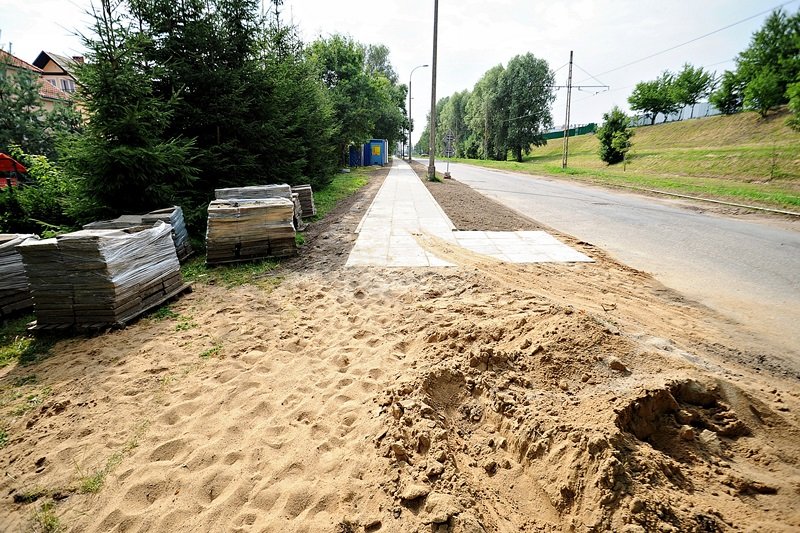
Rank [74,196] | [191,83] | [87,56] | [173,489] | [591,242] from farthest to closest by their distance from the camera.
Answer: [191,83] < [591,242] < [74,196] < [87,56] < [173,489]

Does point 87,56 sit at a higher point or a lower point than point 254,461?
higher

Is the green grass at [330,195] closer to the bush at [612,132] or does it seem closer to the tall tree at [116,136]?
the tall tree at [116,136]

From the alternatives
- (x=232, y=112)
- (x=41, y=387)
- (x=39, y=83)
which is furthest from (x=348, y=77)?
(x=41, y=387)

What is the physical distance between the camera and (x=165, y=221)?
20.5ft

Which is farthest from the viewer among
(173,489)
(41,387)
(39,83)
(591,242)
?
(39,83)

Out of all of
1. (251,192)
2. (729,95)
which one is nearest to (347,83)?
(251,192)

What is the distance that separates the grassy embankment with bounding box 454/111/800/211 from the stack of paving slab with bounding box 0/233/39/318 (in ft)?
60.5

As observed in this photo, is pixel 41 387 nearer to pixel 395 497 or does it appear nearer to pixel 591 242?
pixel 395 497

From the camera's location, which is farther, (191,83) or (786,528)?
(191,83)

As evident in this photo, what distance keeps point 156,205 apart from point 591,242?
8819 mm

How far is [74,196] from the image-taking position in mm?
7000

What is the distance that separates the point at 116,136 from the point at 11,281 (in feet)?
10.1

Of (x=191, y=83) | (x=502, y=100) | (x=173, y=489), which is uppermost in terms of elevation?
(x=502, y=100)

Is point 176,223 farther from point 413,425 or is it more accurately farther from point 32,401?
point 413,425
